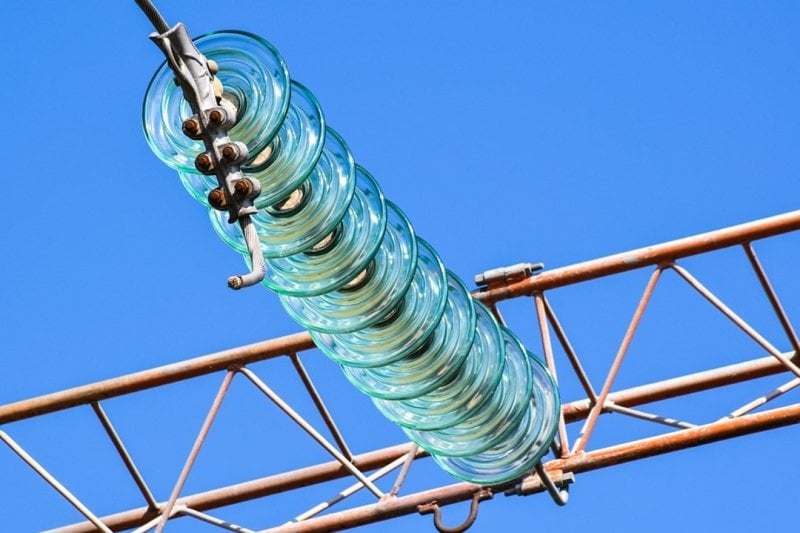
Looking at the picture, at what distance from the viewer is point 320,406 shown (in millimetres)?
9969

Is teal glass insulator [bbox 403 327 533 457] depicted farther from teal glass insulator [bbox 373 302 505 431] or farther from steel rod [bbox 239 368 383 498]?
steel rod [bbox 239 368 383 498]

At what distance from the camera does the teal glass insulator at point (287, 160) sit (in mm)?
6707

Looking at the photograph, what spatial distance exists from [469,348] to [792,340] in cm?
262

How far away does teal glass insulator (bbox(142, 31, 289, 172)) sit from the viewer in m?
6.53

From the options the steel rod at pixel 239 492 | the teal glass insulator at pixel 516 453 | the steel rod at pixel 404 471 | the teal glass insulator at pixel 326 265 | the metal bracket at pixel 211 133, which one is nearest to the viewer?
the metal bracket at pixel 211 133

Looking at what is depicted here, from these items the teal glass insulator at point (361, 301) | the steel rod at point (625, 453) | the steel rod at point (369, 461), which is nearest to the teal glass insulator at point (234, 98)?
the teal glass insulator at point (361, 301)

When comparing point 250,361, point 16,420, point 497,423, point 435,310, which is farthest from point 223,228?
point 16,420

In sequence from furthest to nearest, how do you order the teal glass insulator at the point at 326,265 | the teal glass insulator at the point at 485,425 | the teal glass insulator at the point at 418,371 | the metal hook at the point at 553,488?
the metal hook at the point at 553,488 → the teal glass insulator at the point at 485,425 → the teal glass insulator at the point at 418,371 → the teal glass insulator at the point at 326,265

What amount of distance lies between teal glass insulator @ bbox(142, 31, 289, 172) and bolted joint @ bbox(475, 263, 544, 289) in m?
3.16

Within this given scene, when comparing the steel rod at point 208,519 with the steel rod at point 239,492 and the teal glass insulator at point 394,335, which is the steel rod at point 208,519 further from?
the teal glass insulator at point 394,335

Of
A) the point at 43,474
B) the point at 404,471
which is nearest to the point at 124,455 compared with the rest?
the point at 43,474

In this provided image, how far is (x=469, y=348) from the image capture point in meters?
7.79

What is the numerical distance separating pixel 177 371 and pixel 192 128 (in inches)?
152

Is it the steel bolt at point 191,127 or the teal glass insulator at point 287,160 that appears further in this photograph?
the teal glass insulator at point 287,160
